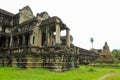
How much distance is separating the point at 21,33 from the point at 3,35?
5.59 m

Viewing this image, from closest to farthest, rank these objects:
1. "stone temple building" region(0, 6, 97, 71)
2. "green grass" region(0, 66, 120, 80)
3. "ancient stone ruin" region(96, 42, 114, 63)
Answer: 1. "green grass" region(0, 66, 120, 80)
2. "stone temple building" region(0, 6, 97, 71)
3. "ancient stone ruin" region(96, 42, 114, 63)

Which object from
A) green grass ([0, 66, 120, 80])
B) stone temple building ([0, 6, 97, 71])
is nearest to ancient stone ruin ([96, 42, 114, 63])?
stone temple building ([0, 6, 97, 71])

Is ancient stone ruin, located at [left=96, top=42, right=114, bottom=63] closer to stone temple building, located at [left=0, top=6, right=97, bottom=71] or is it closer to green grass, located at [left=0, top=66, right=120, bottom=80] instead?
stone temple building, located at [left=0, top=6, right=97, bottom=71]

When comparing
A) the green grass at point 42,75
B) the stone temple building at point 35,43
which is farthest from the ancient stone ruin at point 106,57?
the green grass at point 42,75

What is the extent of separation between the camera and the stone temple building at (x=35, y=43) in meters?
26.6

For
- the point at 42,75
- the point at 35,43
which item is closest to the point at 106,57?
the point at 35,43

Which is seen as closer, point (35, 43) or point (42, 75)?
point (42, 75)

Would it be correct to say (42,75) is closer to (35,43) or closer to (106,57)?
(35,43)

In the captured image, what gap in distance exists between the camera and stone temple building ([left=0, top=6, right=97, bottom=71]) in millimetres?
26609

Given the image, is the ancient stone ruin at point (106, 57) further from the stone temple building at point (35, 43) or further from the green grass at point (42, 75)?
the green grass at point (42, 75)

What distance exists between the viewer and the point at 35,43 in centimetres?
3089

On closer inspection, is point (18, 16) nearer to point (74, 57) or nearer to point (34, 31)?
point (34, 31)

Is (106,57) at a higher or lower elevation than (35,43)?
lower

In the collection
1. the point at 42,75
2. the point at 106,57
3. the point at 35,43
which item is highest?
the point at 35,43
